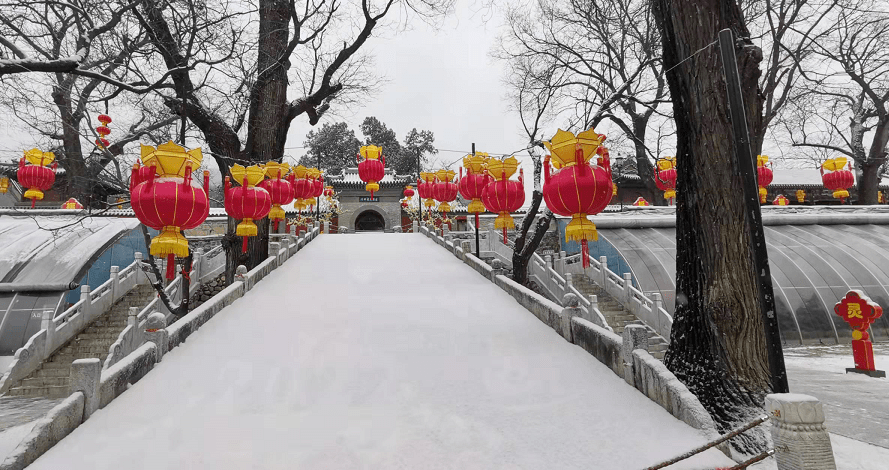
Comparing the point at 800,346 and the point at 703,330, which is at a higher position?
the point at 703,330

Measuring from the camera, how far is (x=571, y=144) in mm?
5355

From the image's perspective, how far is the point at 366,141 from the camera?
45.7m

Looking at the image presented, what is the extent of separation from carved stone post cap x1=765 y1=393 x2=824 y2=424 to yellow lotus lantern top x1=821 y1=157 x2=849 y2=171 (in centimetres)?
1605

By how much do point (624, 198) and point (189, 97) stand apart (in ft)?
84.1

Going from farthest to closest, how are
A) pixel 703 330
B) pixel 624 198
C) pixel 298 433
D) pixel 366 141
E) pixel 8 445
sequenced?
pixel 366 141, pixel 624 198, pixel 8 445, pixel 703 330, pixel 298 433

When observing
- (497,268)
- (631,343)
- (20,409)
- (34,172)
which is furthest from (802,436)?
(34,172)

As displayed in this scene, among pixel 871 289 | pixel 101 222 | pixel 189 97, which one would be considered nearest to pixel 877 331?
pixel 871 289

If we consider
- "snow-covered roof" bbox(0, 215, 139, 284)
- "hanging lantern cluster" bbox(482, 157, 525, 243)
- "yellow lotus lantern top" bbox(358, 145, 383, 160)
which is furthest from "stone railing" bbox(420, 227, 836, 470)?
"snow-covered roof" bbox(0, 215, 139, 284)

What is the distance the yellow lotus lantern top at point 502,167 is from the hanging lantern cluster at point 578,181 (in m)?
3.18

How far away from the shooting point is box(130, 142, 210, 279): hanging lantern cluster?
517 centimetres

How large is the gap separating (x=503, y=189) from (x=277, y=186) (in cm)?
520

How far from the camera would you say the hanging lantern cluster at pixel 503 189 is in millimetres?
8789

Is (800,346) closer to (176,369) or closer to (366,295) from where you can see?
(366,295)

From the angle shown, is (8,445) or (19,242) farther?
(19,242)
